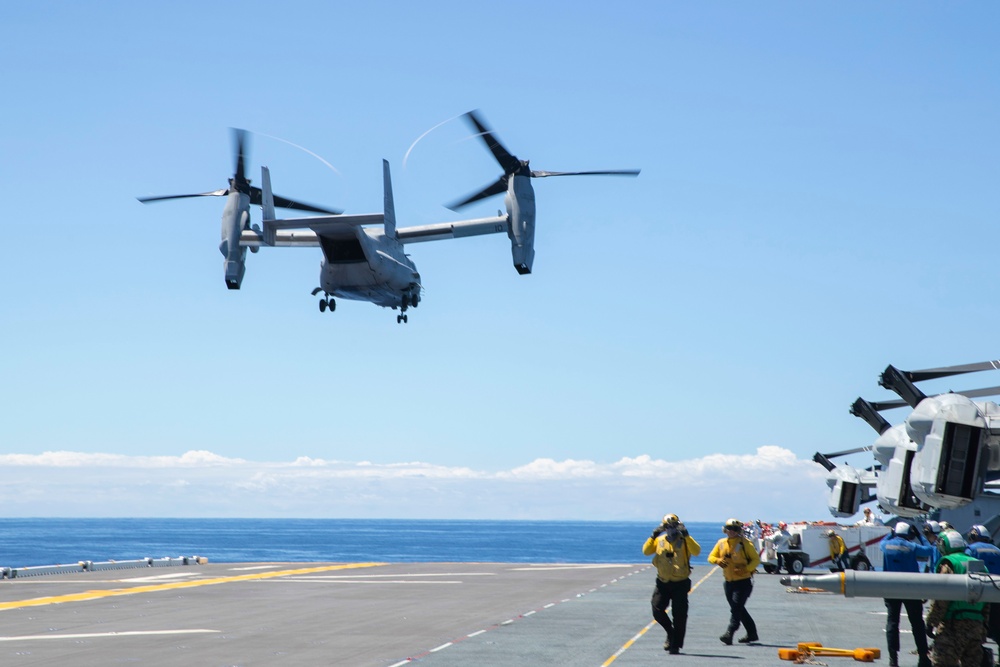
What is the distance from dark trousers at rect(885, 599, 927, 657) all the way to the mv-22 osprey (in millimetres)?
23149

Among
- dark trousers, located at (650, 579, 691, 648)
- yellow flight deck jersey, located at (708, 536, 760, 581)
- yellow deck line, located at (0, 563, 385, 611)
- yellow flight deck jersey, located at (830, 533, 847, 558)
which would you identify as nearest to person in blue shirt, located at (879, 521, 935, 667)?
yellow flight deck jersey, located at (708, 536, 760, 581)

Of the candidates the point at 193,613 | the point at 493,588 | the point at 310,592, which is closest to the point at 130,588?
the point at 310,592

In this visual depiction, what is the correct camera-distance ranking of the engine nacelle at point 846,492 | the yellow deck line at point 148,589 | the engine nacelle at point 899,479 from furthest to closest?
the engine nacelle at point 846,492
the engine nacelle at point 899,479
the yellow deck line at point 148,589

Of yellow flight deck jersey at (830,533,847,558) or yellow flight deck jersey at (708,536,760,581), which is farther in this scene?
yellow flight deck jersey at (830,533,847,558)

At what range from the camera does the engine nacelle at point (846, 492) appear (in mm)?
47250

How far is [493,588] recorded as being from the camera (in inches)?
1273

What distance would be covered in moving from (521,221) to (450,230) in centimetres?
479

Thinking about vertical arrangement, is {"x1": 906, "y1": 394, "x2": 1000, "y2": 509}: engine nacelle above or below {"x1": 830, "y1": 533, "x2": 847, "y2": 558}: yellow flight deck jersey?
above

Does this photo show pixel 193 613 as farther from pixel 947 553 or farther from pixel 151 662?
pixel 947 553

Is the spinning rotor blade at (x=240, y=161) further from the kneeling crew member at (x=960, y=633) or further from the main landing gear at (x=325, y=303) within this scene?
the kneeling crew member at (x=960, y=633)

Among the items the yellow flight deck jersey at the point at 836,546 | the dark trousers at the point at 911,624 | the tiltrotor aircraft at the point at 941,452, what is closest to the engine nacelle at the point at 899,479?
the tiltrotor aircraft at the point at 941,452

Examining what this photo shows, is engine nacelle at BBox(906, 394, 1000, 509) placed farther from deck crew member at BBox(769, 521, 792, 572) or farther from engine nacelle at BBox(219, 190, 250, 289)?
engine nacelle at BBox(219, 190, 250, 289)

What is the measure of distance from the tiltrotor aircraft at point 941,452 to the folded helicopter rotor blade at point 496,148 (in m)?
16.4

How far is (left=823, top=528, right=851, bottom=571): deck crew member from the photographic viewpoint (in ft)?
122
